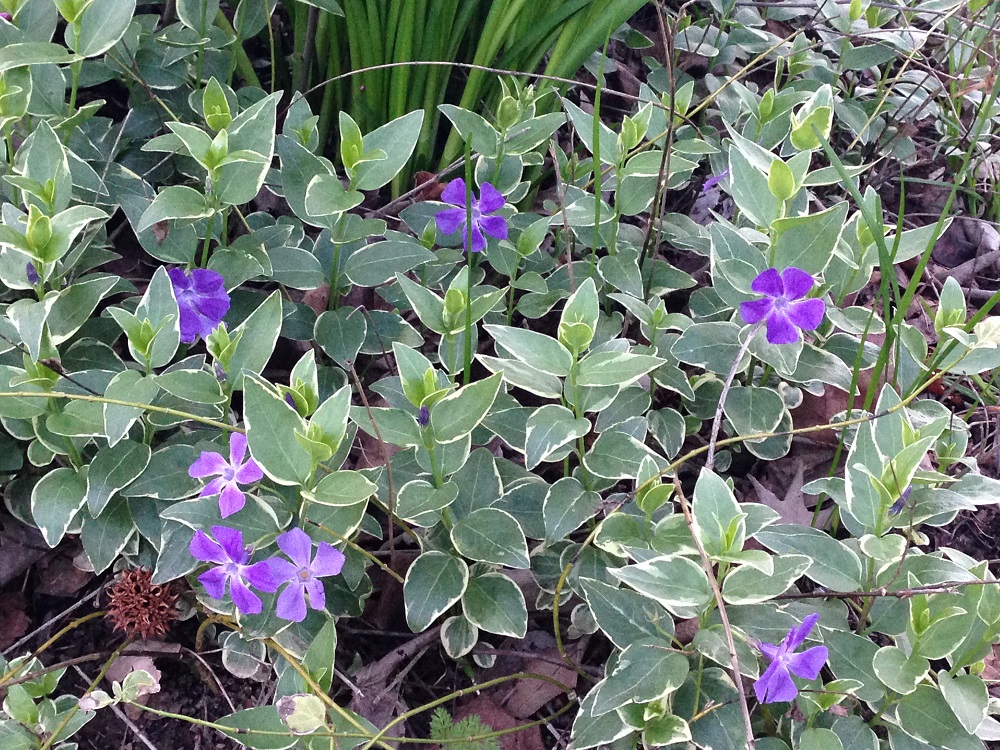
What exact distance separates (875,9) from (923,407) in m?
1.28

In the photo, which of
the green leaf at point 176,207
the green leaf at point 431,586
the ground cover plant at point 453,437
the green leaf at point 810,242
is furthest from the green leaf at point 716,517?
the green leaf at point 176,207

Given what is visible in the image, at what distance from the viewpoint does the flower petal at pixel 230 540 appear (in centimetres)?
111

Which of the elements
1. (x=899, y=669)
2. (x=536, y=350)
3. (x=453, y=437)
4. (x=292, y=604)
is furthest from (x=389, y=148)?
(x=899, y=669)

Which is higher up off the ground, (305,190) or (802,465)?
(305,190)

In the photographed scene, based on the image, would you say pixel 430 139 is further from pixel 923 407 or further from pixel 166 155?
pixel 923 407

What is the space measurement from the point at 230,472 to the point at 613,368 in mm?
587

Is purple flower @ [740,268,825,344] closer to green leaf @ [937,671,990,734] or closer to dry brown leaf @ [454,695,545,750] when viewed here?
green leaf @ [937,671,990,734]

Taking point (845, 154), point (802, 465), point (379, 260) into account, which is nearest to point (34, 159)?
point (379, 260)

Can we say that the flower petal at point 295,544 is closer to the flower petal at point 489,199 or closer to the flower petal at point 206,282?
the flower petal at point 206,282

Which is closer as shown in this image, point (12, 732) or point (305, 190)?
point (12, 732)

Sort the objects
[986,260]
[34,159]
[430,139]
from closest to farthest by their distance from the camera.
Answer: [34,159] → [430,139] → [986,260]

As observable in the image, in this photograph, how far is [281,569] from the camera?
3.71 feet

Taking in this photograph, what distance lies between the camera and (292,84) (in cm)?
213

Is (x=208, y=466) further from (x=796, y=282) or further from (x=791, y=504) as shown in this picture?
(x=791, y=504)
